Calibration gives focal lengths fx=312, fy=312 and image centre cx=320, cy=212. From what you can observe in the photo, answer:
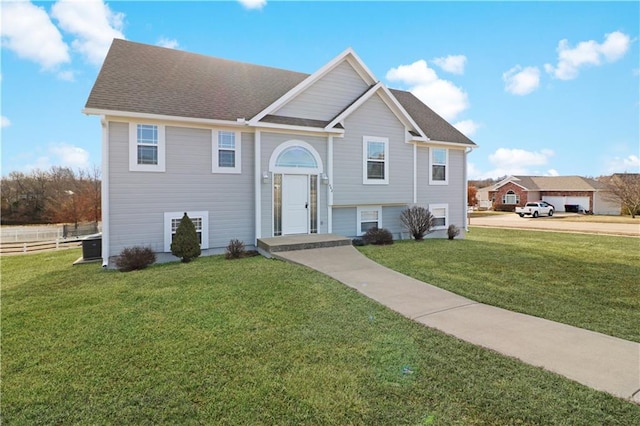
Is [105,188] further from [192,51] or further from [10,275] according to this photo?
[192,51]

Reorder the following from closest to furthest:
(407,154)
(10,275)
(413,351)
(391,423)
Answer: (391,423)
(413,351)
(10,275)
(407,154)

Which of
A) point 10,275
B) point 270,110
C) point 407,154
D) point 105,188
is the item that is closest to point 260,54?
point 270,110

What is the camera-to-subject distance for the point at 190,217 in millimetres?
9977

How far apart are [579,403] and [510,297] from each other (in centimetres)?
330

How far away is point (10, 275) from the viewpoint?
8.55m

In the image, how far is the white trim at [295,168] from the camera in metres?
10.8

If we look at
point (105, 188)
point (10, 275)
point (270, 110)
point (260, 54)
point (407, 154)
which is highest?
point (260, 54)

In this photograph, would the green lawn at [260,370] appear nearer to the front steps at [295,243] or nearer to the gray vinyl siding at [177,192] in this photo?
the front steps at [295,243]

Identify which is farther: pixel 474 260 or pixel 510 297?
pixel 474 260

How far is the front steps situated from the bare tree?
3948 centimetres

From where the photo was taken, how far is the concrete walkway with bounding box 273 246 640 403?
3.10m

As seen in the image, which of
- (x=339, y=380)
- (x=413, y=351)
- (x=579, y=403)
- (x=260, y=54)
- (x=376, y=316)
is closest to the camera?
(x=579, y=403)

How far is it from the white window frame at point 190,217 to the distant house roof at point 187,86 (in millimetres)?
3031

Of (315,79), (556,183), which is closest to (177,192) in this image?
(315,79)
